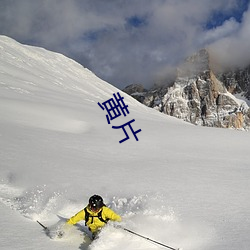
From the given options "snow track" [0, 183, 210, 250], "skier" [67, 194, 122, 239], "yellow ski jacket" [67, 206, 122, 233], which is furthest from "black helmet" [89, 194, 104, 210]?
"snow track" [0, 183, 210, 250]

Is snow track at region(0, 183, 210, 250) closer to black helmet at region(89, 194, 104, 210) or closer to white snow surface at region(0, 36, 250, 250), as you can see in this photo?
white snow surface at region(0, 36, 250, 250)

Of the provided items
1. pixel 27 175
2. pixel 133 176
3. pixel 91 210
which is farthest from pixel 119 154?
pixel 91 210

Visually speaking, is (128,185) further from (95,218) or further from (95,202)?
(95,202)

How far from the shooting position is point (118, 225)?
5.99 m

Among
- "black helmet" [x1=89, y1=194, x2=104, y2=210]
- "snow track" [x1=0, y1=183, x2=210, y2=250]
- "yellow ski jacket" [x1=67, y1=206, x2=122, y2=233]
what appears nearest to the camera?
"snow track" [x1=0, y1=183, x2=210, y2=250]

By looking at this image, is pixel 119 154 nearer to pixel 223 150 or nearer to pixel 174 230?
pixel 223 150

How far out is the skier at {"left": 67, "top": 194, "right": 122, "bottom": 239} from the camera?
601 centimetres

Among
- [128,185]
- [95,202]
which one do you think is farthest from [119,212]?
[128,185]

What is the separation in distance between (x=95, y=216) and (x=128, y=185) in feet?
7.90

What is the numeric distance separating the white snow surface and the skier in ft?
0.74

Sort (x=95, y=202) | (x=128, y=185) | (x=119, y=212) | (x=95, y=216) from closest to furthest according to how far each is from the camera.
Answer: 1. (x=95, y=202)
2. (x=95, y=216)
3. (x=119, y=212)
4. (x=128, y=185)

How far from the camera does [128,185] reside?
331 inches

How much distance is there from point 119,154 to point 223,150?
450 centimetres

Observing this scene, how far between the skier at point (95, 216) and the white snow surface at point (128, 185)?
225 millimetres
